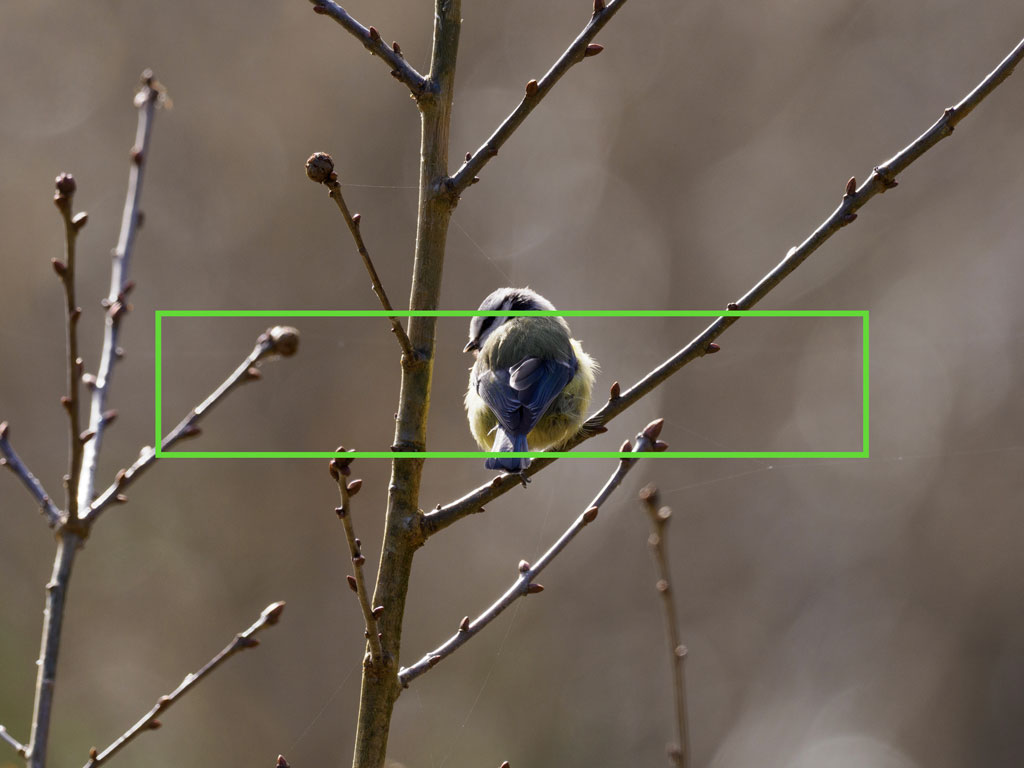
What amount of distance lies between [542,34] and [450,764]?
7237mm

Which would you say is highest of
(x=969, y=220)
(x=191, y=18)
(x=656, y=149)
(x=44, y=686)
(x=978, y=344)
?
(x=191, y=18)

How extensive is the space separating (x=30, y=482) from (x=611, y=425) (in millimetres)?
7640

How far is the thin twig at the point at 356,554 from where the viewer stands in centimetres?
190

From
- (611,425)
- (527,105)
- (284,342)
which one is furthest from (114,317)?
(611,425)

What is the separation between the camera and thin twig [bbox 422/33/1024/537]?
7.54 feet

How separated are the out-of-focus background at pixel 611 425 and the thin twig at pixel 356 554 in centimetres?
647

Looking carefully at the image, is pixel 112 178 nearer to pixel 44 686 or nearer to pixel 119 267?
pixel 119 267

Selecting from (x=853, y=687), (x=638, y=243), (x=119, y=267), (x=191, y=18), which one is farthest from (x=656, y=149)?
(x=119, y=267)

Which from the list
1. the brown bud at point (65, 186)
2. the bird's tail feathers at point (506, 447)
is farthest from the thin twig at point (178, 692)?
the bird's tail feathers at point (506, 447)

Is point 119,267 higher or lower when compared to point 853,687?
higher

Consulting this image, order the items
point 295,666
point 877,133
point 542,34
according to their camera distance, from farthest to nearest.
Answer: point 542,34 → point 877,133 → point 295,666

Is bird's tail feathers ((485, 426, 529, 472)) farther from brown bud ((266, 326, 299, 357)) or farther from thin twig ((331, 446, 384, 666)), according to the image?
brown bud ((266, 326, 299, 357))

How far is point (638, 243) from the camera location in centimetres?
1049

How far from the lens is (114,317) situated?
6.77ft
